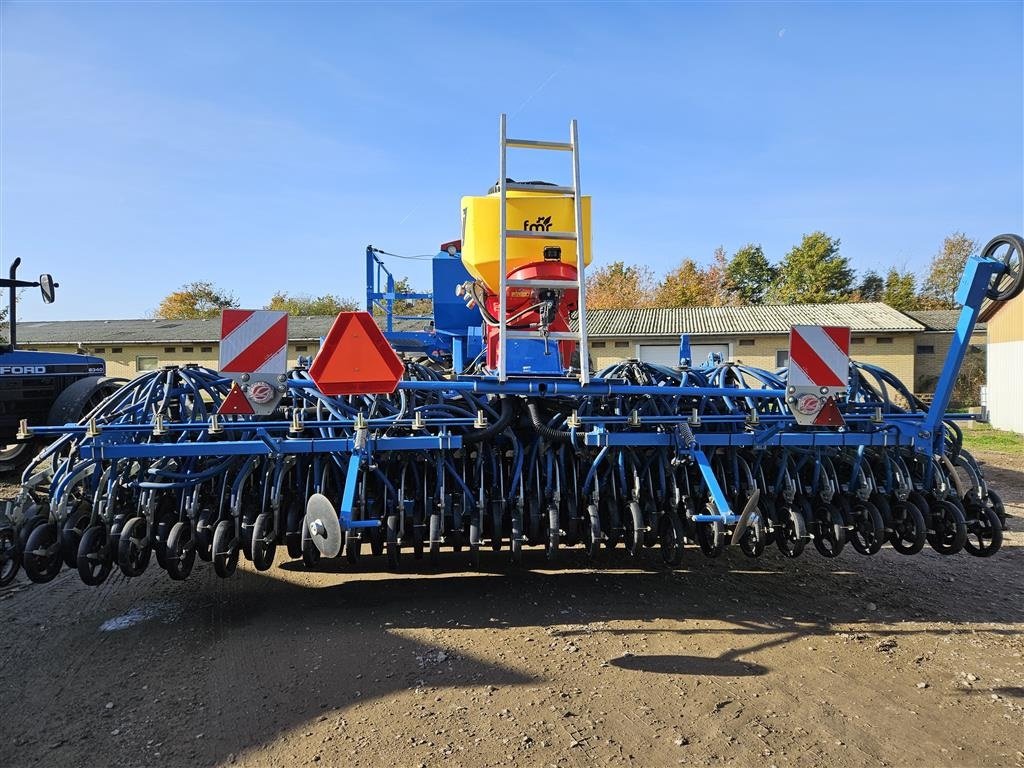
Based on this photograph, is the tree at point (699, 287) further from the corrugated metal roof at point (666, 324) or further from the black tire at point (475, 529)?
the black tire at point (475, 529)

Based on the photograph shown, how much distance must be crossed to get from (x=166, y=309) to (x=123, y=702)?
51068mm

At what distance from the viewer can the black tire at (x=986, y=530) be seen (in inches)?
148

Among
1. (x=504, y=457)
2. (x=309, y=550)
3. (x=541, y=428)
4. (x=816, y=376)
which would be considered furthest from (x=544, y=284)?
(x=309, y=550)

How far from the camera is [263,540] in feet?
11.5

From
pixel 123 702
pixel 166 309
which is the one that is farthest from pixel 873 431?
pixel 166 309

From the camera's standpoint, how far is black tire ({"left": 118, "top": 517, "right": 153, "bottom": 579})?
3387 mm

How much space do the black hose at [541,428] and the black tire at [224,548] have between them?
1744 mm

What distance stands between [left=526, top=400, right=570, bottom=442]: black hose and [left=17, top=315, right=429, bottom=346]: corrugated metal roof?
19447 millimetres

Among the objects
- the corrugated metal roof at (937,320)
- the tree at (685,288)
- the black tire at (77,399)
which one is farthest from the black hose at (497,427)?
the tree at (685,288)

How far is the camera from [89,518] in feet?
11.7

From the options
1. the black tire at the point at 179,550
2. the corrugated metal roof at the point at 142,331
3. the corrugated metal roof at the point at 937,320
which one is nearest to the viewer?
the black tire at the point at 179,550

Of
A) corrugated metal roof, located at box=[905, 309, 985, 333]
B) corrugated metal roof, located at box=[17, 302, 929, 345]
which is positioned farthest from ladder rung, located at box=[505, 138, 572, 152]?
corrugated metal roof, located at box=[905, 309, 985, 333]

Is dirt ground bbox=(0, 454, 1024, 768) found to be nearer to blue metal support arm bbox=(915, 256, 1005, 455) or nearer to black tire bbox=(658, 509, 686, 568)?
black tire bbox=(658, 509, 686, 568)

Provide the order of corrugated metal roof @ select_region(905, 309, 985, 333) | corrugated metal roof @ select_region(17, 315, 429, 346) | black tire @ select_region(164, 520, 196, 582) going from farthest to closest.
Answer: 1. corrugated metal roof @ select_region(905, 309, 985, 333)
2. corrugated metal roof @ select_region(17, 315, 429, 346)
3. black tire @ select_region(164, 520, 196, 582)
